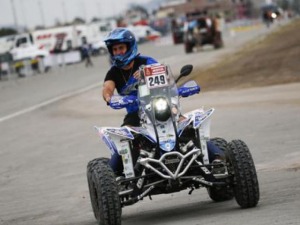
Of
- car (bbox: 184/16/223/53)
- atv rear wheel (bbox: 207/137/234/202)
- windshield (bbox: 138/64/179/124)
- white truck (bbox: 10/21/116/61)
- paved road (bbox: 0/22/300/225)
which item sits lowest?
white truck (bbox: 10/21/116/61)

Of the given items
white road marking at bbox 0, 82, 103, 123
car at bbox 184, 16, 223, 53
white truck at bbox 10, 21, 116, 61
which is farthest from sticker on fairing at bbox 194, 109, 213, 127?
white truck at bbox 10, 21, 116, 61

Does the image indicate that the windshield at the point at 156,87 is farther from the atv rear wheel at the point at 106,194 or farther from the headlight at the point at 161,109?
the atv rear wheel at the point at 106,194

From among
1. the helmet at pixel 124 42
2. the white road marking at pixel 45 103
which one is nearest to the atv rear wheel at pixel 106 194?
the helmet at pixel 124 42

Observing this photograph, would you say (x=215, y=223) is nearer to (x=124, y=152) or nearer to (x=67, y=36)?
(x=124, y=152)

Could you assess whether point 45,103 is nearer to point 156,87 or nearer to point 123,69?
point 123,69

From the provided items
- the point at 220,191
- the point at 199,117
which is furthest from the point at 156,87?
the point at 220,191

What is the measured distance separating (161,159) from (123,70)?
1.47m

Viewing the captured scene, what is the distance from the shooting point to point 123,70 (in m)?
10.2

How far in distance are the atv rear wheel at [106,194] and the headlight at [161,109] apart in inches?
27.2

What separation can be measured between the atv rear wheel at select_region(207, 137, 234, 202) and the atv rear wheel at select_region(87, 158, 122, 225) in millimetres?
1386

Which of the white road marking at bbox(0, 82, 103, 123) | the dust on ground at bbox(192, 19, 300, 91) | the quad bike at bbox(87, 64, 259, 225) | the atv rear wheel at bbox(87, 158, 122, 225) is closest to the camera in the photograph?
the atv rear wheel at bbox(87, 158, 122, 225)

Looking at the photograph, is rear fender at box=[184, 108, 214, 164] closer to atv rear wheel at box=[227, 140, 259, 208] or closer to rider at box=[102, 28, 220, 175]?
rider at box=[102, 28, 220, 175]

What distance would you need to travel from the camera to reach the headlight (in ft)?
30.2

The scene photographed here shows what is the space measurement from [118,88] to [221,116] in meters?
12.5
